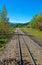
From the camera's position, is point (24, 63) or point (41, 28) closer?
point (24, 63)

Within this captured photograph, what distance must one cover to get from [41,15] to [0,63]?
5641cm

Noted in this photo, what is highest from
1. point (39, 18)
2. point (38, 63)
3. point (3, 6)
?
point (3, 6)

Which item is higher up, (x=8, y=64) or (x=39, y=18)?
(x=39, y=18)

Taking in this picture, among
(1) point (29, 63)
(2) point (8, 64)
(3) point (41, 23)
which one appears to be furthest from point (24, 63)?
(3) point (41, 23)

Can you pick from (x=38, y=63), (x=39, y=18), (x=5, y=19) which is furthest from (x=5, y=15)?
(x=38, y=63)

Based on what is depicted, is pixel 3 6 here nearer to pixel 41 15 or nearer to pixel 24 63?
pixel 41 15

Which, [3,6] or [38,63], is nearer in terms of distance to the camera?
[38,63]

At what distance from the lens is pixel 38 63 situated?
1098 centimetres

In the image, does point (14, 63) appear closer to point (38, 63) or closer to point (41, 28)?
point (38, 63)

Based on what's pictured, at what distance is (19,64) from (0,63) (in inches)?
41.8

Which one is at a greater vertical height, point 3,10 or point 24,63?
point 3,10

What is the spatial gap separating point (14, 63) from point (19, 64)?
394 mm

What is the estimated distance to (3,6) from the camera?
66688mm

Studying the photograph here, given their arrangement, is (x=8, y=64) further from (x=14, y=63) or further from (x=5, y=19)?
(x=5, y=19)
